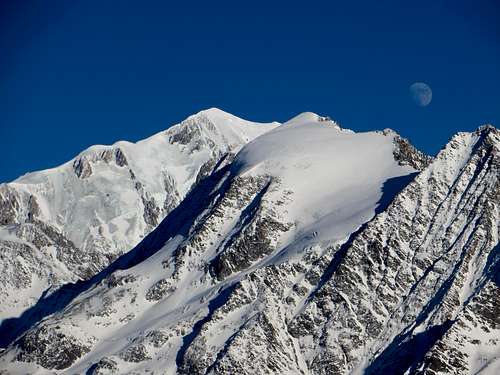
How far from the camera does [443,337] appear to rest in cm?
19988

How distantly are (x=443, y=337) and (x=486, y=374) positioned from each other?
10.7 metres

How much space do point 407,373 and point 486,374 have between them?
14.4m

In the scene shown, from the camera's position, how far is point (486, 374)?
19425cm

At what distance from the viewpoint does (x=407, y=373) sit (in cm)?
19812

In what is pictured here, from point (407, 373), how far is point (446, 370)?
7.54 metres

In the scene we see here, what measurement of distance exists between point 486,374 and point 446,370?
726 centimetres

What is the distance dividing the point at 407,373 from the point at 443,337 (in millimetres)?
9700

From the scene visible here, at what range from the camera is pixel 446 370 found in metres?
195
